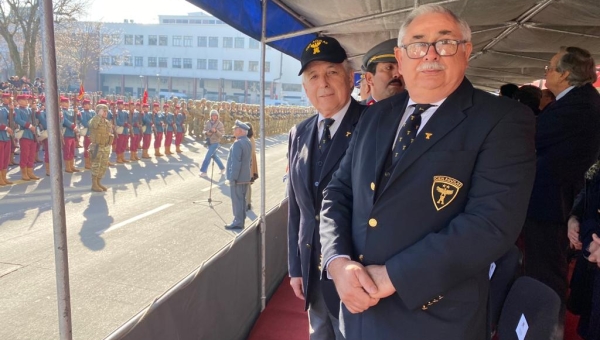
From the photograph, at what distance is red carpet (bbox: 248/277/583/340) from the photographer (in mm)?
3377

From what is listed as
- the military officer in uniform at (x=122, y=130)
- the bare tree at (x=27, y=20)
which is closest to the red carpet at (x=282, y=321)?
the military officer in uniform at (x=122, y=130)

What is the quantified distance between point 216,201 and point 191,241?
9.83 feet

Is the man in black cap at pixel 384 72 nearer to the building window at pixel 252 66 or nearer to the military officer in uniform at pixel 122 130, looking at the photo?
the military officer in uniform at pixel 122 130

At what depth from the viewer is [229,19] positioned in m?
3.19

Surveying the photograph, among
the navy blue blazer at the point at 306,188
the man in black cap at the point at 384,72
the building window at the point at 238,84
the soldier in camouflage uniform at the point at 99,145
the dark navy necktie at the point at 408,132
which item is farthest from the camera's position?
the building window at the point at 238,84

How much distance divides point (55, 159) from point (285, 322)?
269 cm

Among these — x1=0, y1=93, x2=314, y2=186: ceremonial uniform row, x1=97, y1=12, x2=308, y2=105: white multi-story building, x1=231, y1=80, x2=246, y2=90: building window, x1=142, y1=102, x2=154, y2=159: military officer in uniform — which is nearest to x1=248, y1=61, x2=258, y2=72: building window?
x1=97, y1=12, x2=308, y2=105: white multi-story building

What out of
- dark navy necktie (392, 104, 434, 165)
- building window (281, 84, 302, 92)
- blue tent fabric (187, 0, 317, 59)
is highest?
building window (281, 84, 302, 92)

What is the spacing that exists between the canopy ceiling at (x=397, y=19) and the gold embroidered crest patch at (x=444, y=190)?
2.06 m

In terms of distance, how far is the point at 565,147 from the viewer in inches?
106

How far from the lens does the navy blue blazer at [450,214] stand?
45.4 inches

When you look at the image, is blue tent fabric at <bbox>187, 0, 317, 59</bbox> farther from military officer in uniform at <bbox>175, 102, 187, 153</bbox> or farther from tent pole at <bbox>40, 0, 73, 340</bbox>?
military officer in uniform at <bbox>175, 102, 187, 153</bbox>

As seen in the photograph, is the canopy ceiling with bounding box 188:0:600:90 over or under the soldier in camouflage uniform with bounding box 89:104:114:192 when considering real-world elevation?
over

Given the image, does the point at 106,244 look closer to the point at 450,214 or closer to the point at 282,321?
the point at 282,321
